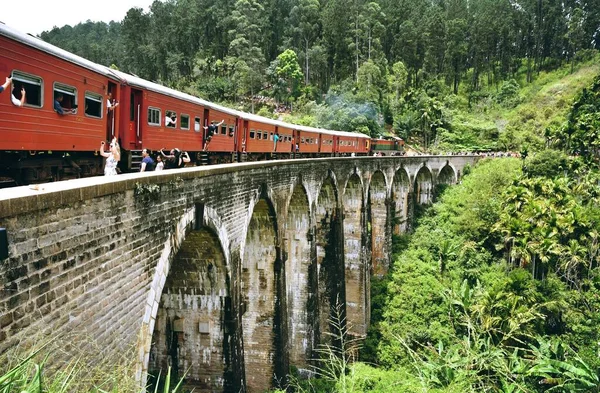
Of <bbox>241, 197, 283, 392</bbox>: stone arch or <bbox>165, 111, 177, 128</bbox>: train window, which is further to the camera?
<bbox>241, 197, 283, 392</bbox>: stone arch

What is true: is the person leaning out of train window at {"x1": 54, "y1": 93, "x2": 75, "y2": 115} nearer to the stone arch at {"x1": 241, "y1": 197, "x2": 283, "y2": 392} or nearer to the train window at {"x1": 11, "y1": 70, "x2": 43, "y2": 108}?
the train window at {"x1": 11, "y1": 70, "x2": 43, "y2": 108}

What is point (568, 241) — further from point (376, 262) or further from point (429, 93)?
point (429, 93)

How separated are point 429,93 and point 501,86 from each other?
47.2 ft

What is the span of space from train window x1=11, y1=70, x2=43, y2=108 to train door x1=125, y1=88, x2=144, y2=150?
2759 mm

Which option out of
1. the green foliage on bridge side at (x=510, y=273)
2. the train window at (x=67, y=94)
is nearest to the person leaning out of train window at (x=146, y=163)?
the train window at (x=67, y=94)

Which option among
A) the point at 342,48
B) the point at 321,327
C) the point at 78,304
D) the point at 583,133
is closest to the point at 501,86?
the point at 342,48

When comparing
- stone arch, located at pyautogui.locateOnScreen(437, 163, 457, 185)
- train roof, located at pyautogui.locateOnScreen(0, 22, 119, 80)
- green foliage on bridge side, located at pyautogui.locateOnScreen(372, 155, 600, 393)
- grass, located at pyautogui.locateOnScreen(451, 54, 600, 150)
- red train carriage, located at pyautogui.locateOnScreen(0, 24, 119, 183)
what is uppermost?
grass, located at pyautogui.locateOnScreen(451, 54, 600, 150)

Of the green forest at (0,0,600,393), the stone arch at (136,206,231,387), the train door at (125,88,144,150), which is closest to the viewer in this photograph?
the stone arch at (136,206,231,387)

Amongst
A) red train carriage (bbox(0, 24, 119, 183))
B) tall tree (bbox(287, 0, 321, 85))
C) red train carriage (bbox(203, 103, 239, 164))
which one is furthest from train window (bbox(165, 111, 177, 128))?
tall tree (bbox(287, 0, 321, 85))

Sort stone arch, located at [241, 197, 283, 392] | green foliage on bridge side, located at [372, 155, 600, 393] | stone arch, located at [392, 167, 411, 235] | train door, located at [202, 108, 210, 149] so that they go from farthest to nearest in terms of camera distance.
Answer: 1. stone arch, located at [392, 167, 411, 235]
2. green foliage on bridge side, located at [372, 155, 600, 393]
3. stone arch, located at [241, 197, 283, 392]
4. train door, located at [202, 108, 210, 149]

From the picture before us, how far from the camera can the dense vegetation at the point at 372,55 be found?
53062mm

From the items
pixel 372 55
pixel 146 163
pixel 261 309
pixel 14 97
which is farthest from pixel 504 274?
pixel 372 55

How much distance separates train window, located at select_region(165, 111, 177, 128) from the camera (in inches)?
429

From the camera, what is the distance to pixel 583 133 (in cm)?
3772
